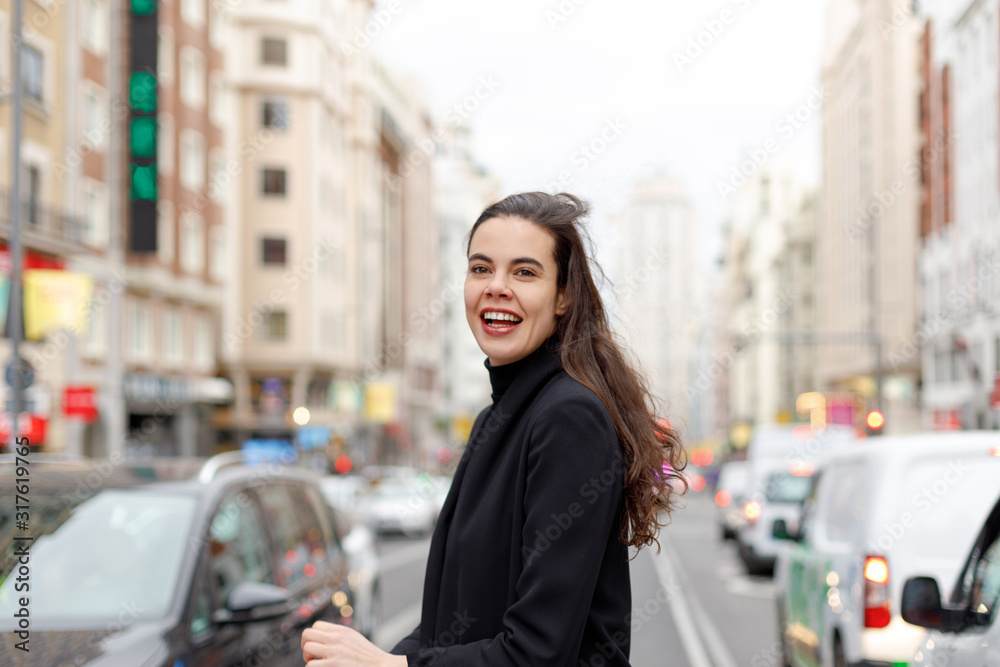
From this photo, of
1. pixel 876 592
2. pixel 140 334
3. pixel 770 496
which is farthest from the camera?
pixel 140 334

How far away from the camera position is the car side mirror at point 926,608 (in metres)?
3.97

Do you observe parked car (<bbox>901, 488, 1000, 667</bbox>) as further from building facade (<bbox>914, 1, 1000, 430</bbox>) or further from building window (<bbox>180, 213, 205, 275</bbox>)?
building window (<bbox>180, 213, 205, 275</bbox>)

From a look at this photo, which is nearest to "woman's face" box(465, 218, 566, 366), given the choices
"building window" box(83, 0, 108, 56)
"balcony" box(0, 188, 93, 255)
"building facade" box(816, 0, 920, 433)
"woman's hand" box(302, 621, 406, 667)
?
"woman's hand" box(302, 621, 406, 667)

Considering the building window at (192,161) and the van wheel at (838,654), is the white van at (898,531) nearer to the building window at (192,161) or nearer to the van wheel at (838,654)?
the van wheel at (838,654)

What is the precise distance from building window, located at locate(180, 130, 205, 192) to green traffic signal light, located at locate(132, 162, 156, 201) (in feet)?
20.3

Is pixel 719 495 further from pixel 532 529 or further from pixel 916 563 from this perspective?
pixel 532 529

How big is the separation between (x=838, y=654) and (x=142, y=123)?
93.6 ft

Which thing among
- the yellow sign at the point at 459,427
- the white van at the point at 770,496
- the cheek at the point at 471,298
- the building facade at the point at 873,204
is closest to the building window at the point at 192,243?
the white van at the point at 770,496

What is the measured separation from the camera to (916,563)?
19.6ft

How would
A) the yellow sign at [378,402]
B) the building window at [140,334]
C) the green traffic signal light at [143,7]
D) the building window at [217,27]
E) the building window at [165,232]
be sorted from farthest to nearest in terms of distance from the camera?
the yellow sign at [378,402], the building window at [217,27], the building window at [165,232], the building window at [140,334], the green traffic signal light at [143,7]

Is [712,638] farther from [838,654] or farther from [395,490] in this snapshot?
[395,490]

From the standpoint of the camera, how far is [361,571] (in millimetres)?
7871

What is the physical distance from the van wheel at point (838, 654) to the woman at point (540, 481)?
14.1 ft

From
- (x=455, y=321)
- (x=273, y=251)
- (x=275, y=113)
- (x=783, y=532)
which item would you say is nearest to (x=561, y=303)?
(x=783, y=532)
